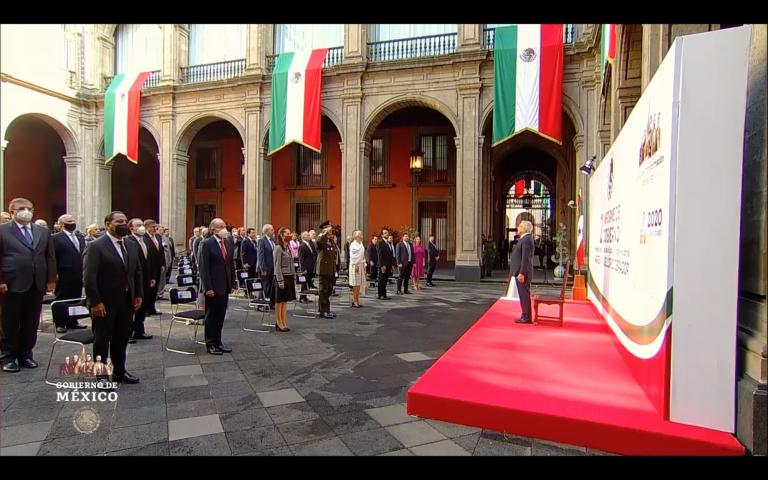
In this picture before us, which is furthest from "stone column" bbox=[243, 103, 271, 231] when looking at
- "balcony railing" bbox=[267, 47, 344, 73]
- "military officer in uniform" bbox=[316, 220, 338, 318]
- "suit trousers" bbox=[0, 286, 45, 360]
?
"suit trousers" bbox=[0, 286, 45, 360]

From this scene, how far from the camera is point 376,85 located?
16.8 meters

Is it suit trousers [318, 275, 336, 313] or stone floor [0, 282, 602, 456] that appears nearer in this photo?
stone floor [0, 282, 602, 456]

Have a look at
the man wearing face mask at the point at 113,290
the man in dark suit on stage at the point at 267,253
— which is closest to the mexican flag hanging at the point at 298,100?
the man in dark suit on stage at the point at 267,253

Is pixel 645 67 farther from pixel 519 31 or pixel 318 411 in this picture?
pixel 519 31

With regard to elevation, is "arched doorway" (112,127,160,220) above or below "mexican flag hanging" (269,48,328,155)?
below

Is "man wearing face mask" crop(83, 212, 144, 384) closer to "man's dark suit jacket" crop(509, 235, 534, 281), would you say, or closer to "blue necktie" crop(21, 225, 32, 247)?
"blue necktie" crop(21, 225, 32, 247)

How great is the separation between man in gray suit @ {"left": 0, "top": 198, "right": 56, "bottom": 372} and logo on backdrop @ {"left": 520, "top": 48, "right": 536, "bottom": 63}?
1351 centimetres

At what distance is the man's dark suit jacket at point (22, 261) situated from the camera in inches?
193

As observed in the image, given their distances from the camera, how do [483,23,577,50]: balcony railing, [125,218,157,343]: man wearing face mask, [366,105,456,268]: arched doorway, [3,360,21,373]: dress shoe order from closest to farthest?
[3,360,21,373]: dress shoe
[125,218,157,343]: man wearing face mask
[483,23,577,50]: balcony railing
[366,105,456,268]: arched doorway

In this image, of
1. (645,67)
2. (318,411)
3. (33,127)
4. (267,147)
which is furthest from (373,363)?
(33,127)

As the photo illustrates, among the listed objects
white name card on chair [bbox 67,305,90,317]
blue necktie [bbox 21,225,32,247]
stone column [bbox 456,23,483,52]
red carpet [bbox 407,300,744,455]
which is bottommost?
red carpet [bbox 407,300,744,455]

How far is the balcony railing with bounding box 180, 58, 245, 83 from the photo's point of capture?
19.7 m

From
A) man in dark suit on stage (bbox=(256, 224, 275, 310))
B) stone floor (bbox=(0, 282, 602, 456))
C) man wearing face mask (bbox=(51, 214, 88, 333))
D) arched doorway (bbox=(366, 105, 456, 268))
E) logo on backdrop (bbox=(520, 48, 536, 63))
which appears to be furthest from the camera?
arched doorway (bbox=(366, 105, 456, 268))

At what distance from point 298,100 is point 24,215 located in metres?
12.7
